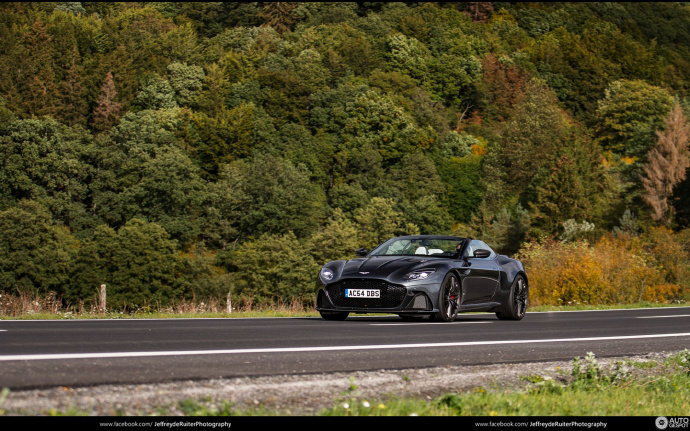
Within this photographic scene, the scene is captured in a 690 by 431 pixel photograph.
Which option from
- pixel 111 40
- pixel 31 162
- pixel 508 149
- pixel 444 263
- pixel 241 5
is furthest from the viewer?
pixel 241 5

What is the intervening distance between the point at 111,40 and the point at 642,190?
218 ft

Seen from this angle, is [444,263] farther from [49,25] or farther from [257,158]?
[49,25]

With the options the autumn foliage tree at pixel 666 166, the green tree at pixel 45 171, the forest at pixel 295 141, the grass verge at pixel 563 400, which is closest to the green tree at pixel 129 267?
the forest at pixel 295 141

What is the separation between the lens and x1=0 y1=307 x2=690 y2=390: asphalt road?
6.42 m

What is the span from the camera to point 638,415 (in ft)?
20.8

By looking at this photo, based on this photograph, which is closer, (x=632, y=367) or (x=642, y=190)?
(x=632, y=367)

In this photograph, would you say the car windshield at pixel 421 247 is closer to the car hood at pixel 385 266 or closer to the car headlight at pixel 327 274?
the car hood at pixel 385 266

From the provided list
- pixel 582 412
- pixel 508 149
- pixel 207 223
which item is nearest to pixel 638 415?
pixel 582 412

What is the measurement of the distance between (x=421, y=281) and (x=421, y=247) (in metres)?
1.53

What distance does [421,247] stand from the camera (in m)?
14.4

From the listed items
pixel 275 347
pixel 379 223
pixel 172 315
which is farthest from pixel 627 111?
pixel 275 347

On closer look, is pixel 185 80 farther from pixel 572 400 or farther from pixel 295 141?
pixel 572 400

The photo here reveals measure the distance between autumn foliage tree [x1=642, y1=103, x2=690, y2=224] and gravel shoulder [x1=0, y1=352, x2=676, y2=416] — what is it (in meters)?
82.4

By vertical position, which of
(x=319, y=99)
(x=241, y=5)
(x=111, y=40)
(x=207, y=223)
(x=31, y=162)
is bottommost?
(x=207, y=223)
